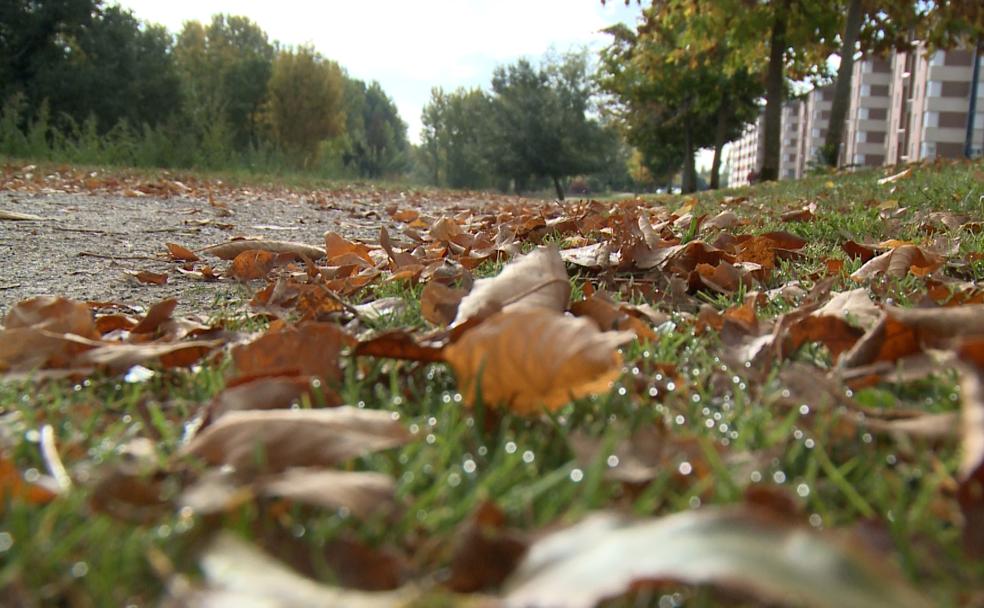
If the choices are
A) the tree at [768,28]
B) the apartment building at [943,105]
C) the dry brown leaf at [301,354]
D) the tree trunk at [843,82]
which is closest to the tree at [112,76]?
the tree at [768,28]

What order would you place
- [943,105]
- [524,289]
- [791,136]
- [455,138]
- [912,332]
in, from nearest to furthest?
1. [912,332]
2. [524,289]
3. [943,105]
4. [455,138]
5. [791,136]

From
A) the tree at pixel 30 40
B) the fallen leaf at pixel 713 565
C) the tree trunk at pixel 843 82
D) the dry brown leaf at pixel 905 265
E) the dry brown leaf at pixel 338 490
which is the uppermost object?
the tree at pixel 30 40

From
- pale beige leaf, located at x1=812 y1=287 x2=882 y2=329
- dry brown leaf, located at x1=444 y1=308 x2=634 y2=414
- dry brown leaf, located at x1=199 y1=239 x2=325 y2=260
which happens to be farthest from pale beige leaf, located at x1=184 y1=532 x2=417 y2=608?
dry brown leaf, located at x1=199 y1=239 x2=325 y2=260

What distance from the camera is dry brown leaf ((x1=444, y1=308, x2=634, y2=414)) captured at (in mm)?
1021

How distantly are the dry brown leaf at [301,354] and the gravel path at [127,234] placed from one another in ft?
3.56

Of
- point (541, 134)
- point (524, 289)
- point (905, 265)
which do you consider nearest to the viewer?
point (524, 289)

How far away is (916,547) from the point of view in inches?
27.8

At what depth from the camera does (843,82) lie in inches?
547

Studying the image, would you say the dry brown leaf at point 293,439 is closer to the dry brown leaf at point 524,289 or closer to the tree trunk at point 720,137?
the dry brown leaf at point 524,289

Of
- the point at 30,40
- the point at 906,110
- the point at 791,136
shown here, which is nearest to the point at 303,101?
the point at 30,40

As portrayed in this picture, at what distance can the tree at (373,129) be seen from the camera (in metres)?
53.3

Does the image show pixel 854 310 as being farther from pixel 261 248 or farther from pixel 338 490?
pixel 261 248

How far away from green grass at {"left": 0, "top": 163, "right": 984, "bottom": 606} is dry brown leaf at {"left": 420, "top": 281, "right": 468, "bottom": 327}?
1.11ft

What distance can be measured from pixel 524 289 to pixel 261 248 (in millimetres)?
1976
